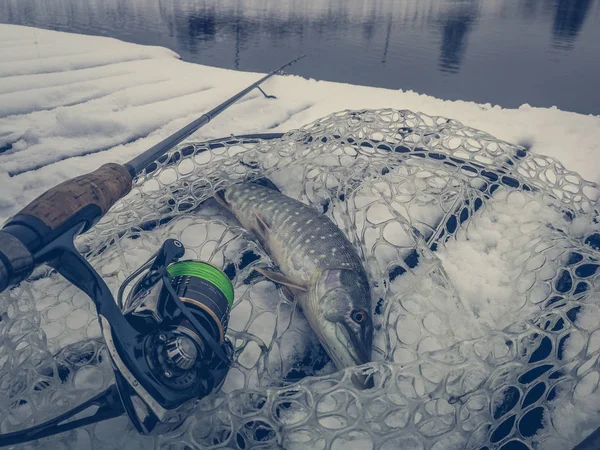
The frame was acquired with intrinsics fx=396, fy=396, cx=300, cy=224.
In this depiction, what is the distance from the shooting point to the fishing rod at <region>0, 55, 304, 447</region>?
1.36 metres

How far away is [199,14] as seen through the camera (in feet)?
59.8

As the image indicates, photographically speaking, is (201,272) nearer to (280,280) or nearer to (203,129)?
(280,280)

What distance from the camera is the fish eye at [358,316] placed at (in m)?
2.14

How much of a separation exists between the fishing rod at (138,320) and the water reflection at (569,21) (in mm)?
16023

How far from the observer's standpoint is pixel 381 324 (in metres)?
2.26

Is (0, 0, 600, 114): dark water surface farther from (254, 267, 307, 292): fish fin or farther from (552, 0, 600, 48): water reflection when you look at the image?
(254, 267, 307, 292): fish fin

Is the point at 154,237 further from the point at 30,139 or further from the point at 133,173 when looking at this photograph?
the point at 30,139

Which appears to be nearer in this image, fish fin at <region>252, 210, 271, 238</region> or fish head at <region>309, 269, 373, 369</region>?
fish head at <region>309, 269, 373, 369</region>

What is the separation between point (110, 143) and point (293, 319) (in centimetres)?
307

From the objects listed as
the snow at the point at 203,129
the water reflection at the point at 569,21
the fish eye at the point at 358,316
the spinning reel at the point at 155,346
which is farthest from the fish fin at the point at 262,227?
the water reflection at the point at 569,21

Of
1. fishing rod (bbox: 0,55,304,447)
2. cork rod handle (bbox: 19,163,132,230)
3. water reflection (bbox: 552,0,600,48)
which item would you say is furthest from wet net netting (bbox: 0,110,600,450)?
water reflection (bbox: 552,0,600,48)

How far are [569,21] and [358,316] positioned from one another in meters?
23.2

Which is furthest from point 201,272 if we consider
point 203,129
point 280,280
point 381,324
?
point 203,129

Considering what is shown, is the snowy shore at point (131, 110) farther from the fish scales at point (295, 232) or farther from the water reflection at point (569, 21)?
the water reflection at point (569, 21)
